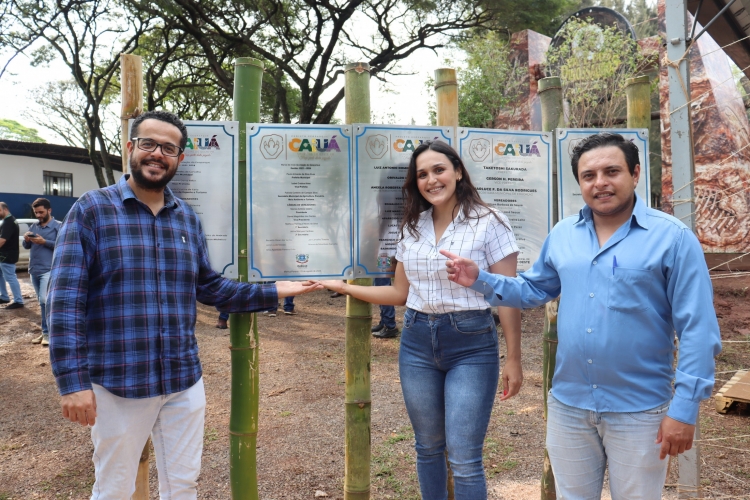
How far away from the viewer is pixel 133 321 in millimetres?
2029

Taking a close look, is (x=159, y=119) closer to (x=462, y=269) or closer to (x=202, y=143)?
(x=202, y=143)

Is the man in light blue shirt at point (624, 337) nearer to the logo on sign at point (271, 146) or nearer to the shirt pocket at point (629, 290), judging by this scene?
the shirt pocket at point (629, 290)

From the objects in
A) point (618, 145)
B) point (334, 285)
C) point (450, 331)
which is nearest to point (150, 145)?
point (334, 285)

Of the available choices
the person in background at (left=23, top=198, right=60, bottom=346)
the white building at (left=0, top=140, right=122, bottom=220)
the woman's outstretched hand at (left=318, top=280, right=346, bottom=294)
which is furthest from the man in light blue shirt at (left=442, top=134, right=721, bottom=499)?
the white building at (left=0, top=140, right=122, bottom=220)

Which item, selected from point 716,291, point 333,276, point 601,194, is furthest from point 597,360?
point 716,291

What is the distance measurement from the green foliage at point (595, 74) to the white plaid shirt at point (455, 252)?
27.1ft

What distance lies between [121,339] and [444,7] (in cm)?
1193

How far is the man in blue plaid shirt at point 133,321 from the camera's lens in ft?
6.33

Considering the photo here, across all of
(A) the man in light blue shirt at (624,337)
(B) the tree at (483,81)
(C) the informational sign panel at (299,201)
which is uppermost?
(B) the tree at (483,81)

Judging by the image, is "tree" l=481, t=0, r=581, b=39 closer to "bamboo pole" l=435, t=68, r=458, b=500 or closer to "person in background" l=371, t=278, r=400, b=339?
"person in background" l=371, t=278, r=400, b=339

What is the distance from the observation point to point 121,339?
2.01 meters

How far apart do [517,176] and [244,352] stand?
162cm

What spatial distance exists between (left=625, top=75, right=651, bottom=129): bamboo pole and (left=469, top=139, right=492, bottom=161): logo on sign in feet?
2.72

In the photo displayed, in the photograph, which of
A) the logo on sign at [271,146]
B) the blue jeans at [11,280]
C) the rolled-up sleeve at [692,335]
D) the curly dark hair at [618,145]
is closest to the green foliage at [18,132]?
the blue jeans at [11,280]
